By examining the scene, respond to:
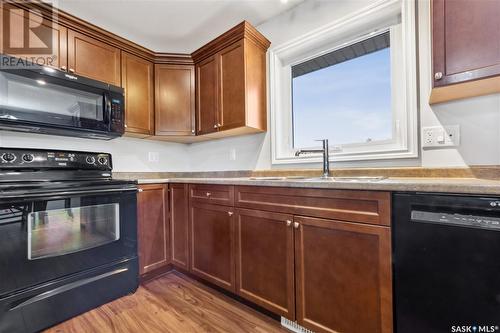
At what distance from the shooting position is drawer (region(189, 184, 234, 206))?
165cm

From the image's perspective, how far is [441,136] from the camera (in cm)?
132

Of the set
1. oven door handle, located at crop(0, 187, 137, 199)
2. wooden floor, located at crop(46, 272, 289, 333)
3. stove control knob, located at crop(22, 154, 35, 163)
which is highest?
stove control knob, located at crop(22, 154, 35, 163)

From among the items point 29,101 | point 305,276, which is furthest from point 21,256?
point 305,276

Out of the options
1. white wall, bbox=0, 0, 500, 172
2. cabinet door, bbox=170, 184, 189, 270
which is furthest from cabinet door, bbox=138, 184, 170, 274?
white wall, bbox=0, 0, 500, 172

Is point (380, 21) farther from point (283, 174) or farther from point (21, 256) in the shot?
point (21, 256)

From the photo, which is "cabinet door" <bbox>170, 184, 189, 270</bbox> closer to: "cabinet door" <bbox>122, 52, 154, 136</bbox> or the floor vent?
"cabinet door" <bbox>122, 52, 154, 136</bbox>

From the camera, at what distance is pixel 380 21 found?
5.32 feet

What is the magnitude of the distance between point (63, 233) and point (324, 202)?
65.2 inches

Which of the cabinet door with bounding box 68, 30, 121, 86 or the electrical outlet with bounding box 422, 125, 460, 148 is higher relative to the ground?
the cabinet door with bounding box 68, 30, 121, 86

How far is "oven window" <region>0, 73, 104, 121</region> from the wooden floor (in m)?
1.44

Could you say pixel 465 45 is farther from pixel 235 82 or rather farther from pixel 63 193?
pixel 63 193

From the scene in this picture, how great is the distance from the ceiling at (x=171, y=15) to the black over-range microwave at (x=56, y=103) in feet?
2.30

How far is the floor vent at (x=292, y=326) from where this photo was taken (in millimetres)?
1344

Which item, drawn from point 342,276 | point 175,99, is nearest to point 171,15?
point 175,99
